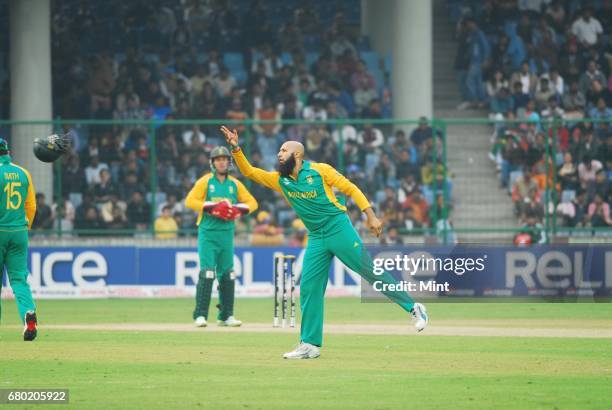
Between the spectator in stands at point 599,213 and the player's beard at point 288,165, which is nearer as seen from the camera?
the player's beard at point 288,165

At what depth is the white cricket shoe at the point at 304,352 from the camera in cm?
1455

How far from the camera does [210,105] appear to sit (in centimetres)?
3114

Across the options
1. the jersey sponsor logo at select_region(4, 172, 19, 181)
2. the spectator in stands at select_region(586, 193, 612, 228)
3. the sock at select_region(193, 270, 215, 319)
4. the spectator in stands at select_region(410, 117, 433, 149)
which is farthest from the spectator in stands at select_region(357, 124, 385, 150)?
the jersey sponsor logo at select_region(4, 172, 19, 181)

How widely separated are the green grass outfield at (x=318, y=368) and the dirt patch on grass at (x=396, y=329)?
0.11 metres

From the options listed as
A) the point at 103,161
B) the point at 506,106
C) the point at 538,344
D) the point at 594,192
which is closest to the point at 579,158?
the point at 594,192

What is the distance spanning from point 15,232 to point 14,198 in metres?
0.42

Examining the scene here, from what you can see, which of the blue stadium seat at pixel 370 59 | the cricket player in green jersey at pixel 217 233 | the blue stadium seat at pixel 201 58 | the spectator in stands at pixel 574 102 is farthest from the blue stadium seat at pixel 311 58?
the cricket player in green jersey at pixel 217 233

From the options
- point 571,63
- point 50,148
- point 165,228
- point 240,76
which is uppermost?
point 571,63

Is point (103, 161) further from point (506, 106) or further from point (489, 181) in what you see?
point (506, 106)

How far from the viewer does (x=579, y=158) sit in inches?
1070

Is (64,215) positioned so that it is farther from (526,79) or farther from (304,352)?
(304,352)

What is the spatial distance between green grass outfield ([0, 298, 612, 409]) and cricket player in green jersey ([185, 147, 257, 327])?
23.4 inches

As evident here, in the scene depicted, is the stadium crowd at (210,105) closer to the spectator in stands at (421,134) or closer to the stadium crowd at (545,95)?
the spectator in stands at (421,134)

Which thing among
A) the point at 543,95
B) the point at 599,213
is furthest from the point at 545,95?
the point at 599,213
